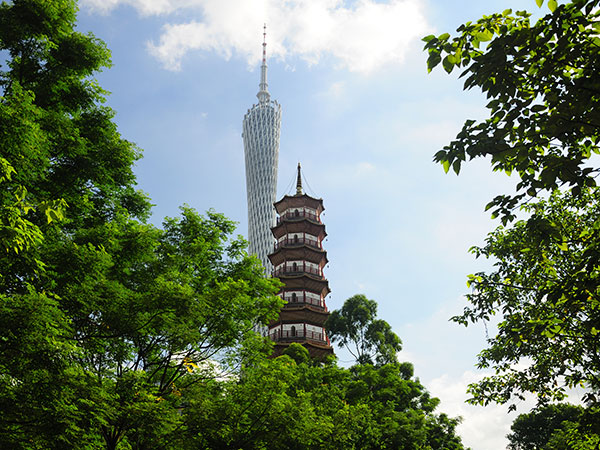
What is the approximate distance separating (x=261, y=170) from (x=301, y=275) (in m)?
71.0

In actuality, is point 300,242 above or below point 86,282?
above

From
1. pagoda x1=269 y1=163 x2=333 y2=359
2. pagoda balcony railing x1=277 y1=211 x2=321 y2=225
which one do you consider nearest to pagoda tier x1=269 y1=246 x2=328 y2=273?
pagoda x1=269 y1=163 x2=333 y2=359

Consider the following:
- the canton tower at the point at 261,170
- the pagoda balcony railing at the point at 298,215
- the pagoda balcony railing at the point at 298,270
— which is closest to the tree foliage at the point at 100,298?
the pagoda balcony railing at the point at 298,270

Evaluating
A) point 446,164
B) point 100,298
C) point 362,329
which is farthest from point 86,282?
point 362,329

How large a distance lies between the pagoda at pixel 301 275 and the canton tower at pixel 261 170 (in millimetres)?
53926

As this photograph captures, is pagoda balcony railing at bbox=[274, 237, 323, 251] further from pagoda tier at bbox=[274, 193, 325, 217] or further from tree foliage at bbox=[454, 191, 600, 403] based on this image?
tree foliage at bbox=[454, 191, 600, 403]

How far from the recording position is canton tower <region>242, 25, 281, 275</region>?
4080 inches

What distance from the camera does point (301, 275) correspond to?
131ft

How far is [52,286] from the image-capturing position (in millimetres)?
9375

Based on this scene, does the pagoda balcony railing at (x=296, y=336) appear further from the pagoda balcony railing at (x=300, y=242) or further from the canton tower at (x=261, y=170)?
the canton tower at (x=261, y=170)

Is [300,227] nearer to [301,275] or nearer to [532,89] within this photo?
[301,275]

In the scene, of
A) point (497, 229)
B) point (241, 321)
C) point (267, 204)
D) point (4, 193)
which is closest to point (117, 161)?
point (4, 193)

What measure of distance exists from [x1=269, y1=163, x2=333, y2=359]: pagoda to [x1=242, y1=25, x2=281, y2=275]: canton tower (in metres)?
53.9

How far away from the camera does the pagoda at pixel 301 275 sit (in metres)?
37.2
